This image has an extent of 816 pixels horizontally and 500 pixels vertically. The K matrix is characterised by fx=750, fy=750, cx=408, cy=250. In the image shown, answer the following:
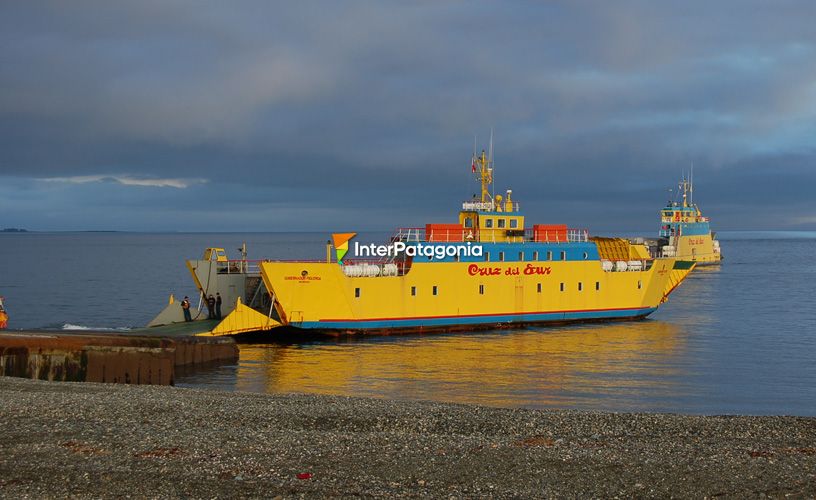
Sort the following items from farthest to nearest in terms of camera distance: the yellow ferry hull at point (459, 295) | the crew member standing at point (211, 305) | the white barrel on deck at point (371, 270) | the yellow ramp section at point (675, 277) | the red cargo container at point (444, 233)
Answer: the yellow ramp section at point (675, 277)
the red cargo container at point (444, 233)
the crew member standing at point (211, 305)
the white barrel on deck at point (371, 270)
the yellow ferry hull at point (459, 295)

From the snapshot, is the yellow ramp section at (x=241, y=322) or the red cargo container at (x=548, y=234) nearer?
the yellow ramp section at (x=241, y=322)

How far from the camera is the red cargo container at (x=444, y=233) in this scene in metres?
39.6

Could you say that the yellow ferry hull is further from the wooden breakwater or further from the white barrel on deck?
the wooden breakwater

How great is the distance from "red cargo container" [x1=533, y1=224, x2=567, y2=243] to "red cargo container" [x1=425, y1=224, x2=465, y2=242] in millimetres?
4394

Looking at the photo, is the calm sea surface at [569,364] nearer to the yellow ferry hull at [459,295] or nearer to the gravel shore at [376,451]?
the yellow ferry hull at [459,295]

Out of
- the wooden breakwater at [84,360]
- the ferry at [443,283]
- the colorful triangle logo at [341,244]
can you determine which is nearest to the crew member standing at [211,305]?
the ferry at [443,283]

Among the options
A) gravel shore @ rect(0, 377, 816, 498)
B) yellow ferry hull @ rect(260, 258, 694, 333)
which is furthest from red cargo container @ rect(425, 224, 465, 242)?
gravel shore @ rect(0, 377, 816, 498)

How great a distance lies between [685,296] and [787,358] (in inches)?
1433

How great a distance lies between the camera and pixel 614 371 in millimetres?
29219

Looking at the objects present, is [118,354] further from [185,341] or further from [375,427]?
[375,427]

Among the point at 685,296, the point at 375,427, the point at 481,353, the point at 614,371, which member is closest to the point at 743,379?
the point at 614,371

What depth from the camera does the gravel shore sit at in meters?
11.8

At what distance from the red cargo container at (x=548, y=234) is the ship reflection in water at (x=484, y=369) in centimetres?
549

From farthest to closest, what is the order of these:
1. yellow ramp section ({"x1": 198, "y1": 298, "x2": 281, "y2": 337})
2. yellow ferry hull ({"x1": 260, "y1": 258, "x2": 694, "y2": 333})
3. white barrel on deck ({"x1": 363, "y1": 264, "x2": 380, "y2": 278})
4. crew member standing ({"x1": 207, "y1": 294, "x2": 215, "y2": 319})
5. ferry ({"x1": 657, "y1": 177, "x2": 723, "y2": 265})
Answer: ferry ({"x1": 657, "y1": 177, "x2": 723, "y2": 265}) < crew member standing ({"x1": 207, "y1": 294, "x2": 215, "y2": 319}) < white barrel on deck ({"x1": 363, "y1": 264, "x2": 380, "y2": 278}) < yellow ferry hull ({"x1": 260, "y1": 258, "x2": 694, "y2": 333}) < yellow ramp section ({"x1": 198, "y1": 298, "x2": 281, "y2": 337})
